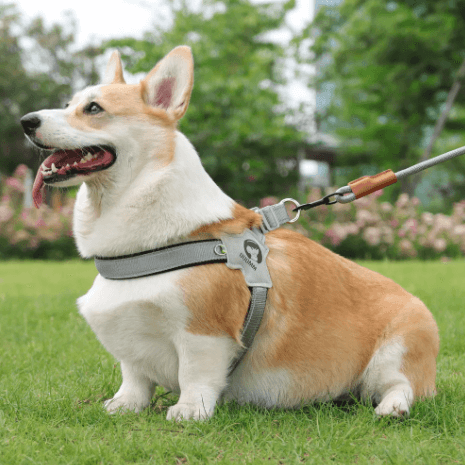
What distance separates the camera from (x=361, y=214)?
10.9 metres

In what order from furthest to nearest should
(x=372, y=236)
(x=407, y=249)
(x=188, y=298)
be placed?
(x=407, y=249) < (x=372, y=236) < (x=188, y=298)

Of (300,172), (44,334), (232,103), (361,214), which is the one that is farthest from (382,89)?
(44,334)

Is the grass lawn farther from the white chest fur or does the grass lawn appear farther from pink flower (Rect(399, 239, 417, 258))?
pink flower (Rect(399, 239, 417, 258))

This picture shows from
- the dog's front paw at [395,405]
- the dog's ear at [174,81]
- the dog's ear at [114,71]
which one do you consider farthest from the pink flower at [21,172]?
the dog's front paw at [395,405]

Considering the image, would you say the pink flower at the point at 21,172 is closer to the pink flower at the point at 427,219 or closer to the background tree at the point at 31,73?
the pink flower at the point at 427,219

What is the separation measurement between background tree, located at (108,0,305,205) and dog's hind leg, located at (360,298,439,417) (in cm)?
1166

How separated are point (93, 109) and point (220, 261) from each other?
825mm

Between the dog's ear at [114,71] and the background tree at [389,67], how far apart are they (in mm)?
13662

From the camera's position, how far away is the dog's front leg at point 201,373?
7.04ft

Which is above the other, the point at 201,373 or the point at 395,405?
the point at 201,373

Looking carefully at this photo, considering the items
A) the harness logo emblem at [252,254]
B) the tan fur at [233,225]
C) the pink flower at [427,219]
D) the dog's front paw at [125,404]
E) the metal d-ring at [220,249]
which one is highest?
the tan fur at [233,225]

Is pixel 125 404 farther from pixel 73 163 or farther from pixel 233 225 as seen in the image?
pixel 73 163

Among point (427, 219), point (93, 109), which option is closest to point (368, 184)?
point (93, 109)

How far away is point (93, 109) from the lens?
2.24 metres
